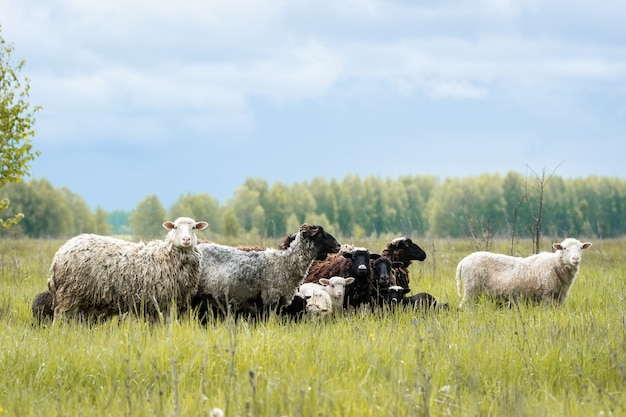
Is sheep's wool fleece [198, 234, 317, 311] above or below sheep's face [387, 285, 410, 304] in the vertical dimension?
above

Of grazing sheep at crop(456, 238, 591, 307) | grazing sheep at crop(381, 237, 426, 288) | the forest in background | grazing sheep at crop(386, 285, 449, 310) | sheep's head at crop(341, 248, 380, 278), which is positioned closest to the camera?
grazing sheep at crop(386, 285, 449, 310)

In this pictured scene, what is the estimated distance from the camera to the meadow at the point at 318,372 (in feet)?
16.0

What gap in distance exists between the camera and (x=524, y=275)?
36.4 feet

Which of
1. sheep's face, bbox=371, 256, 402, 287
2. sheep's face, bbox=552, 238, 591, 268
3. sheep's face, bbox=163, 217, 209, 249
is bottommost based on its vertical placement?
sheep's face, bbox=371, 256, 402, 287

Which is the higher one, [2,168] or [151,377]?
[2,168]

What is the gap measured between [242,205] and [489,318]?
255 ft

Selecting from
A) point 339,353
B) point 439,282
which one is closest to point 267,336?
point 339,353

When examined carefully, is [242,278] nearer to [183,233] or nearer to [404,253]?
[183,233]

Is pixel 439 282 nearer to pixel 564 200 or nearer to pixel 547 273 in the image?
pixel 547 273

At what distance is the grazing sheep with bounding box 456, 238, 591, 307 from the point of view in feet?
Answer: 35.7

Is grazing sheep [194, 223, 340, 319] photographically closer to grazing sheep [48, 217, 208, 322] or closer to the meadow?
grazing sheep [48, 217, 208, 322]

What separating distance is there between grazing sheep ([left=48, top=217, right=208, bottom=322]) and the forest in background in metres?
63.5

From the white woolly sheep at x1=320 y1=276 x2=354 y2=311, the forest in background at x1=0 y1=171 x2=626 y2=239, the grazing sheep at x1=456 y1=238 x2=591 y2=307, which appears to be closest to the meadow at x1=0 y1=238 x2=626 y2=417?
the white woolly sheep at x1=320 y1=276 x2=354 y2=311

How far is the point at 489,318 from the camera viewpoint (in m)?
8.95
